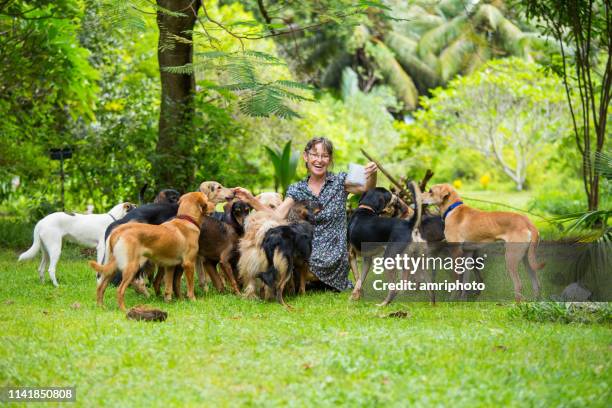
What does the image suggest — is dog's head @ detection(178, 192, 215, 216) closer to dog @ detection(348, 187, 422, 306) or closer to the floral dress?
the floral dress

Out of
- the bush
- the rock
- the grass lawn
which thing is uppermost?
the rock

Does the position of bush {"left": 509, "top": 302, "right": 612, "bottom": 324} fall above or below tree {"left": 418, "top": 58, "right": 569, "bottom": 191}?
below

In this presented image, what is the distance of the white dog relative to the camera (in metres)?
9.45

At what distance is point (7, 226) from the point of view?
557 inches

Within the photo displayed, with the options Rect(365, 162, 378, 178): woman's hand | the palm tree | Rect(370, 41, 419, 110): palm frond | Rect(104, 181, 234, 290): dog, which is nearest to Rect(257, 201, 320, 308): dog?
Rect(365, 162, 378, 178): woman's hand

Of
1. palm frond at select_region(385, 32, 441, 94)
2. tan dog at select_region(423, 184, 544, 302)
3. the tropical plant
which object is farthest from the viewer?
palm frond at select_region(385, 32, 441, 94)

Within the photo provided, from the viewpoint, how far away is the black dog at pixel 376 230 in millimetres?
7797

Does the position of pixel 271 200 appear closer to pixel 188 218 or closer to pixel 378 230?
pixel 188 218

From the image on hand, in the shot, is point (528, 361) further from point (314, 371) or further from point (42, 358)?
point (42, 358)

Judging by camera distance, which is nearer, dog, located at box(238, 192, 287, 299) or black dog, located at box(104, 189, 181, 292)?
dog, located at box(238, 192, 287, 299)

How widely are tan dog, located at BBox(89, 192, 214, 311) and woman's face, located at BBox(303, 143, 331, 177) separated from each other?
1.21m

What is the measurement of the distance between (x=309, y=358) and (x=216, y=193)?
4.29 meters

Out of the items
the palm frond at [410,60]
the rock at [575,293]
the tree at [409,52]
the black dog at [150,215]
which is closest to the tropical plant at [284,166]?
the black dog at [150,215]

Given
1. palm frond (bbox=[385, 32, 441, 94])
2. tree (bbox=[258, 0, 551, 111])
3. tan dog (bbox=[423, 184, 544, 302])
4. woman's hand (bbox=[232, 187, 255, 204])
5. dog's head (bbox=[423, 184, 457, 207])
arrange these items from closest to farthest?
tan dog (bbox=[423, 184, 544, 302]), dog's head (bbox=[423, 184, 457, 207]), woman's hand (bbox=[232, 187, 255, 204]), tree (bbox=[258, 0, 551, 111]), palm frond (bbox=[385, 32, 441, 94])
